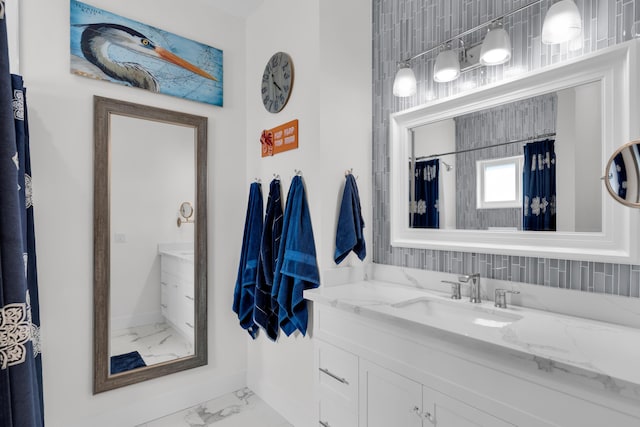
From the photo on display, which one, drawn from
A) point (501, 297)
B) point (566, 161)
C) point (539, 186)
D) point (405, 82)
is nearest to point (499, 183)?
point (539, 186)

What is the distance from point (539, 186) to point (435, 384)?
3.12 ft

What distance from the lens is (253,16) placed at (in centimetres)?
251

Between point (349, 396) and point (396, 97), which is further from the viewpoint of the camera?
point (396, 97)

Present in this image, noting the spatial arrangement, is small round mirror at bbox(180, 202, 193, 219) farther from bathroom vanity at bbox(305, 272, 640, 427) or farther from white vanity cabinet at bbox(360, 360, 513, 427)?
white vanity cabinet at bbox(360, 360, 513, 427)

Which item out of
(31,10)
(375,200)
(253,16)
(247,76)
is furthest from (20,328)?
(253,16)

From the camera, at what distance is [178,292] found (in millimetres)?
2328

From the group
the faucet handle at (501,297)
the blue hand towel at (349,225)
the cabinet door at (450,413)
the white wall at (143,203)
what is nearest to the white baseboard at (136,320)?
the white wall at (143,203)

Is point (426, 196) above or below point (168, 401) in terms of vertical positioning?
above

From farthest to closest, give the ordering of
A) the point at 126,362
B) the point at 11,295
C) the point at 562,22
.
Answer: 1. the point at 126,362
2. the point at 562,22
3. the point at 11,295

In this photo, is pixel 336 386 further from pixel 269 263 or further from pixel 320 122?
pixel 320 122

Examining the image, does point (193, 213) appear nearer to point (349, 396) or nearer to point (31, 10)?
point (31, 10)

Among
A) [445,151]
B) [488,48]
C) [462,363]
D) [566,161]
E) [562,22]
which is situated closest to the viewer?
[462,363]

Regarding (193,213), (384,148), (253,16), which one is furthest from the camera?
(253,16)

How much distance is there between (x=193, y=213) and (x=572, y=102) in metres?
2.23
